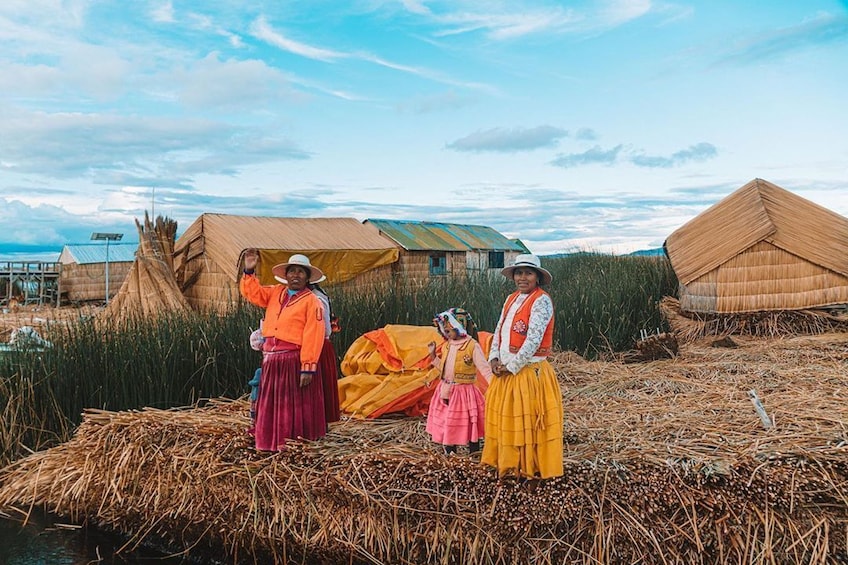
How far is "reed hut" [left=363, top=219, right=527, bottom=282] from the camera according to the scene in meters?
19.0

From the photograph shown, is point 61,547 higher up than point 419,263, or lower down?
lower down

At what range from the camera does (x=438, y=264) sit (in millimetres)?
20719

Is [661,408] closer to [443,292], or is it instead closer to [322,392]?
[322,392]

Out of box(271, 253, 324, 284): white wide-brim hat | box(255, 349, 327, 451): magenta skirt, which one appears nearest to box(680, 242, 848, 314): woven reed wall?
box(271, 253, 324, 284): white wide-brim hat

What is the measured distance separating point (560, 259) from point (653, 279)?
19.6 feet

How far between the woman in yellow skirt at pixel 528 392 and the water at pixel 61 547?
2624 mm

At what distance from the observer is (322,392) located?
4.94 metres

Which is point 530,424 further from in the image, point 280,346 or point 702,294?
point 702,294

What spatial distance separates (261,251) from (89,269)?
1415cm

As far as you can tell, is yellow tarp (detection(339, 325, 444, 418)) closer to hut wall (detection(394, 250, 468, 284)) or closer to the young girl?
the young girl

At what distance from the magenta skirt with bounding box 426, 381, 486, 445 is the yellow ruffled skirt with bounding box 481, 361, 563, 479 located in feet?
1.79

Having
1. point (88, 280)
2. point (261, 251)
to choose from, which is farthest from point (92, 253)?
point (261, 251)

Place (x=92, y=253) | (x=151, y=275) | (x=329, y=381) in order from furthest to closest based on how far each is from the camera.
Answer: (x=92, y=253) → (x=151, y=275) → (x=329, y=381)

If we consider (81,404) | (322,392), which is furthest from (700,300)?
(81,404)
